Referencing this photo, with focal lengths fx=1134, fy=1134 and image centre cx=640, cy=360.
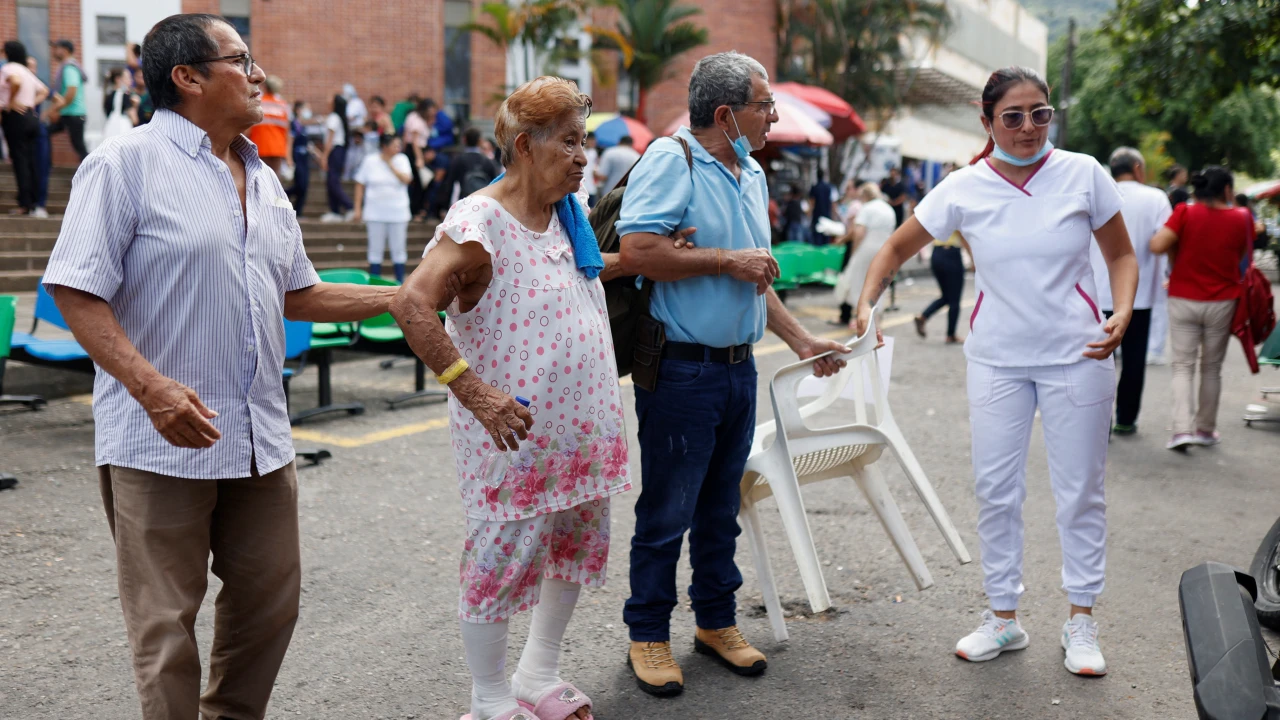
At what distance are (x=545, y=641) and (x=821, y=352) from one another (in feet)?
4.46

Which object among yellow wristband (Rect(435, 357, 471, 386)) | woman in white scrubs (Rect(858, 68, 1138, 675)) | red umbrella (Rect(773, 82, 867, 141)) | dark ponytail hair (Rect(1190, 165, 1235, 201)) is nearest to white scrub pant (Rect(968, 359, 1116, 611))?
woman in white scrubs (Rect(858, 68, 1138, 675))

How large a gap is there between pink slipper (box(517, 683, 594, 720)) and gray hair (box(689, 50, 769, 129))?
1770 millimetres

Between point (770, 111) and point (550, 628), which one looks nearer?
point (550, 628)

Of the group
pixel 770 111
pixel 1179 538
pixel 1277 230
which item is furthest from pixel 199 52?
pixel 1277 230

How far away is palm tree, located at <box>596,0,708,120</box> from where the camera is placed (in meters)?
27.4

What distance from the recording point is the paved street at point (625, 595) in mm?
3555

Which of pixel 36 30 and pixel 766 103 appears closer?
pixel 766 103

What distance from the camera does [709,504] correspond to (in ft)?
12.3

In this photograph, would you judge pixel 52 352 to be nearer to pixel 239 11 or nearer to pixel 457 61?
pixel 239 11

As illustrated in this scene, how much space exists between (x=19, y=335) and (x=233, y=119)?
5.63m

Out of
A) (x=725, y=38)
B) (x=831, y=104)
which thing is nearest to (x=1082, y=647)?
(x=831, y=104)

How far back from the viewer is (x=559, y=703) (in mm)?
3318

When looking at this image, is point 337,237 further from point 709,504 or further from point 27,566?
point 709,504

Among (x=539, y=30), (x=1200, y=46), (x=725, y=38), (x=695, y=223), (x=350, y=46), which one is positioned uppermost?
(x=725, y=38)
